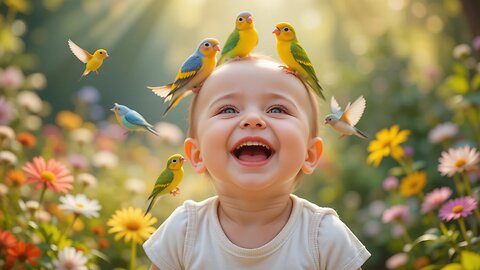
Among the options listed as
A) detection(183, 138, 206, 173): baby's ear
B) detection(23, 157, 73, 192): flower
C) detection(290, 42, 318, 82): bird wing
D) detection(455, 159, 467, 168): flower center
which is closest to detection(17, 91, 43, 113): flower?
detection(23, 157, 73, 192): flower

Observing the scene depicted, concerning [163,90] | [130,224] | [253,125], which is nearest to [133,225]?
[130,224]

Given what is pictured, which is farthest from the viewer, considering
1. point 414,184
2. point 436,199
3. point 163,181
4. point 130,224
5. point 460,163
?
point 414,184

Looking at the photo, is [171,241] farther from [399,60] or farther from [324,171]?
[399,60]

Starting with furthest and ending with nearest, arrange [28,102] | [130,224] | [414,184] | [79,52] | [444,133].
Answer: [28,102] → [444,133] → [414,184] → [130,224] → [79,52]

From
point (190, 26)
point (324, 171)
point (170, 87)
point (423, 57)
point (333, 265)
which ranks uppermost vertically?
point (190, 26)

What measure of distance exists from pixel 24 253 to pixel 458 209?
1.22m

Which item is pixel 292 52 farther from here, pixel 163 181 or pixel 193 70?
pixel 163 181

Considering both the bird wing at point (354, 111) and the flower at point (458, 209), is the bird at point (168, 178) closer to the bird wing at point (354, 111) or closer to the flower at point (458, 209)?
the bird wing at point (354, 111)

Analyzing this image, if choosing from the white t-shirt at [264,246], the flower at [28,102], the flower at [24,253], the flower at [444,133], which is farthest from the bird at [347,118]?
the flower at [28,102]

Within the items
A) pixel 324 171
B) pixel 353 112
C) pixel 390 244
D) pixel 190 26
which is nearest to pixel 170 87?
pixel 353 112

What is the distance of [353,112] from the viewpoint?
1.62 metres

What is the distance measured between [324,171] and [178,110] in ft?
10.1

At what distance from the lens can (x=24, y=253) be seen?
6.14 feet

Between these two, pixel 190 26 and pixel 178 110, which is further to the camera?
pixel 178 110
